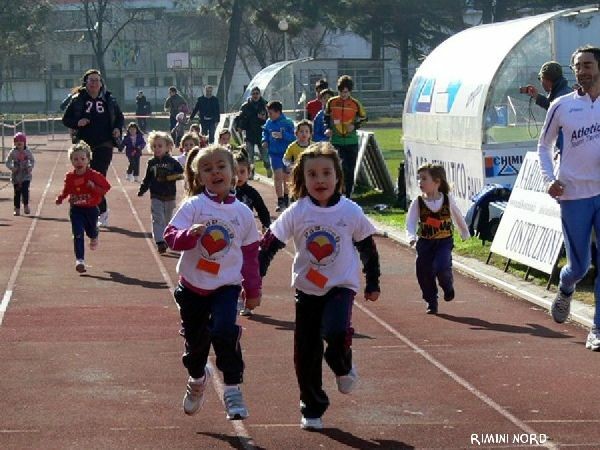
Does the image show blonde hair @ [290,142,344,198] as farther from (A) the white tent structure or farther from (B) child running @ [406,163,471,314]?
(A) the white tent structure

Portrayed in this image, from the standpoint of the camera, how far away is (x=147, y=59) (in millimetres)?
114750

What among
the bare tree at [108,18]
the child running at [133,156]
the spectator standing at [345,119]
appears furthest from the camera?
the bare tree at [108,18]

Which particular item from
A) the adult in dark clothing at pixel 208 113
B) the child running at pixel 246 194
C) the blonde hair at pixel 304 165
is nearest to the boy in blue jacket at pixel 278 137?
the child running at pixel 246 194

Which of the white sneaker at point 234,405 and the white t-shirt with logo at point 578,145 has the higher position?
the white t-shirt with logo at point 578,145

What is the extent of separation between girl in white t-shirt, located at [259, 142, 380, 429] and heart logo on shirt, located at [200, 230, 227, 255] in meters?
0.32

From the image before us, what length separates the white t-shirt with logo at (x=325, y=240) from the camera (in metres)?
8.00

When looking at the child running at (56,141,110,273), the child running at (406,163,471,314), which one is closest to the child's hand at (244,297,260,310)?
the child running at (406,163,471,314)

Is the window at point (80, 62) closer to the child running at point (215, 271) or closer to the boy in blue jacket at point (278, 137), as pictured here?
the boy in blue jacket at point (278, 137)

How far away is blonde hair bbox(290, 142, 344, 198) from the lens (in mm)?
7941

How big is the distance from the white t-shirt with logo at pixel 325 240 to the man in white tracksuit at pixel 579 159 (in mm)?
2589

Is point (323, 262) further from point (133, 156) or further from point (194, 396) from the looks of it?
point (133, 156)

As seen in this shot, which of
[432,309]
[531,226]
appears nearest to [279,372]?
[432,309]

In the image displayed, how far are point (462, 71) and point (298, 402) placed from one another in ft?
42.3

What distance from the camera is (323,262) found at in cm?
801
